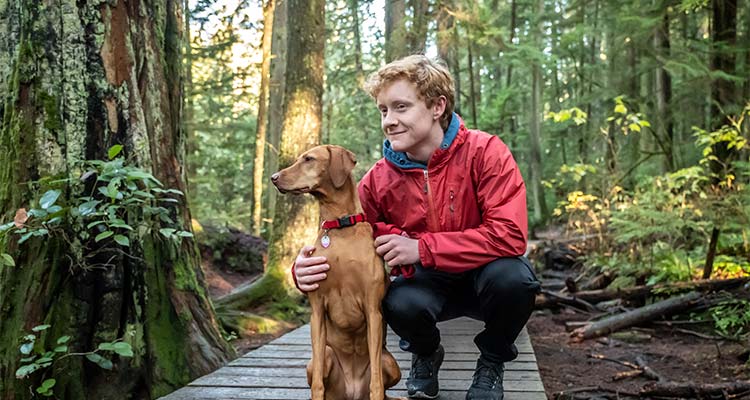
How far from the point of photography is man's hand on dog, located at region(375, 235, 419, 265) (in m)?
2.75

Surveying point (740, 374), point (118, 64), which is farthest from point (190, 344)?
point (740, 374)

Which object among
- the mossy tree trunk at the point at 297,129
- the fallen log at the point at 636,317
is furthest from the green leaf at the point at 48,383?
the fallen log at the point at 636,317

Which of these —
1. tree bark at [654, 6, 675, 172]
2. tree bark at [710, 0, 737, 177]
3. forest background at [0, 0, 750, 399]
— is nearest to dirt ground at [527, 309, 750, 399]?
forest background at [0, 0, 750, 399]

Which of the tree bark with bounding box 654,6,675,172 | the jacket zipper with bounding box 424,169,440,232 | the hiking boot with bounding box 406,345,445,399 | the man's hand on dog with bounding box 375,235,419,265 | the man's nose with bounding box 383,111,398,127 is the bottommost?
the hiking boot with bounding box 406,345,445,399

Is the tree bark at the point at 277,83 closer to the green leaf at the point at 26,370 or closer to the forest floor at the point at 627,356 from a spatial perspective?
the forest floor at the point at 627,356

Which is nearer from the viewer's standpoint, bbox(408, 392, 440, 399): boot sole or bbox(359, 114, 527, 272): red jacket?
bbox(359, 114, 527, 272): red jacket

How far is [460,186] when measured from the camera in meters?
3.10

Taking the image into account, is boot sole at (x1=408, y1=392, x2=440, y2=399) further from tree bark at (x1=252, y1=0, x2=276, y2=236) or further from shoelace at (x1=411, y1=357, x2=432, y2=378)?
tree bark at (x1=252, y1=0, x2=276, y2=236)

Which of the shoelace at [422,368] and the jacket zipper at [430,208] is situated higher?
the jacket zipper at [430,208]

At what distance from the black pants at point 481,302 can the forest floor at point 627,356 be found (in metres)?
2.14

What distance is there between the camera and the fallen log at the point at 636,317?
720 centimetres

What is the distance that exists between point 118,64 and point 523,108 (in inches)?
1142

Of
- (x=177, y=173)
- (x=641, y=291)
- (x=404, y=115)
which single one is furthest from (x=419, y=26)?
(x=404, y=115)

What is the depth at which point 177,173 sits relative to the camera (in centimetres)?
473
